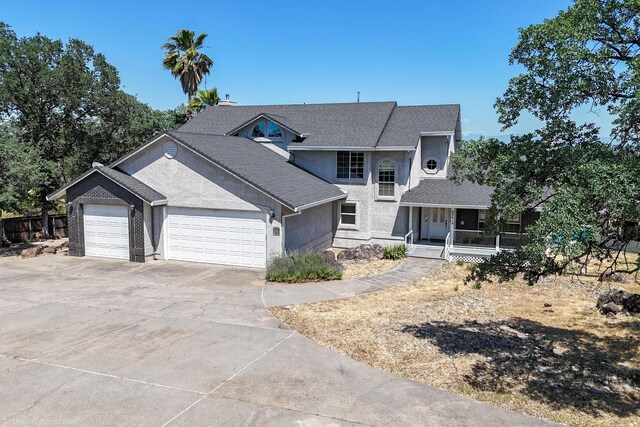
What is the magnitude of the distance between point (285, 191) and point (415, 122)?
10.3 meters

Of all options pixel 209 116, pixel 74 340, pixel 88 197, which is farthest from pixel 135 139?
pixel 74 340

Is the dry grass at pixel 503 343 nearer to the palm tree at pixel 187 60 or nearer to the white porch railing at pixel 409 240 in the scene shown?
the white porch railing at pixel 409 240

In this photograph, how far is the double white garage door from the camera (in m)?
18.5

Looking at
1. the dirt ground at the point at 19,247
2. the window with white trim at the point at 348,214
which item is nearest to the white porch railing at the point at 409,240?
the window with white trim at the point at 348,214

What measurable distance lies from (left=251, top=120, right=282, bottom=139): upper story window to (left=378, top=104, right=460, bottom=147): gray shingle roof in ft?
18.7

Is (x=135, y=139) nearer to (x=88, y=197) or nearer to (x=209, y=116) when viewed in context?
(x=209, y=116)

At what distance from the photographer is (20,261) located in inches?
784

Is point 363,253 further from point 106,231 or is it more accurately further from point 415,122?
point 106,231

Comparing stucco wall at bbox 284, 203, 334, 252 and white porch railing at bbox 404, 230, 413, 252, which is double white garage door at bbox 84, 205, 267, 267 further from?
white porch railing at bbox 404, 230, 413, 252

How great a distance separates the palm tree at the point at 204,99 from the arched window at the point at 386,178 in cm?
1827

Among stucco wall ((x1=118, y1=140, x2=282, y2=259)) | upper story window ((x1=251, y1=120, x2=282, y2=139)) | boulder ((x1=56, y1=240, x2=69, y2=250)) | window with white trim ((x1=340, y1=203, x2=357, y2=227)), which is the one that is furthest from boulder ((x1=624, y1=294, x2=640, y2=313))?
boulder ((x1=56, y1=240, x2=69, y2=250))

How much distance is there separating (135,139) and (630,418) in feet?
95.0

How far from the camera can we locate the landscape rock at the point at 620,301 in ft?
44.8

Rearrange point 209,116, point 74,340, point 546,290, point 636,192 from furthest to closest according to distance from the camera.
A: 1. point 209,116
2. point 546,290
3. point 74,340
4. point 636,192
